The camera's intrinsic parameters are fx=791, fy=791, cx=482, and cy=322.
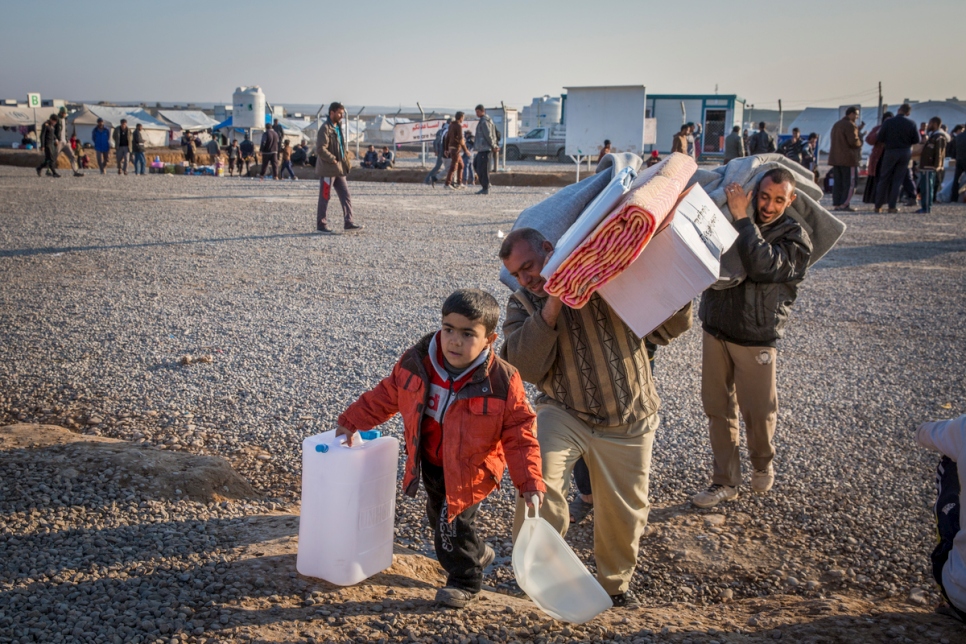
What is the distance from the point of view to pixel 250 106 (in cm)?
A: 5750

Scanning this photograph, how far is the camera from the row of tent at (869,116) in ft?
145

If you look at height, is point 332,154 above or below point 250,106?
below

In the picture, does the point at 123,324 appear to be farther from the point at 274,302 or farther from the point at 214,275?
the point at 214,275

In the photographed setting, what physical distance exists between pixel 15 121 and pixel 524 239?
7556 centimetres

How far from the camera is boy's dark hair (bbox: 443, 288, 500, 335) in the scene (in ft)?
8.87

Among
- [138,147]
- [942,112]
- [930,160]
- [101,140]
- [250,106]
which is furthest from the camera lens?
[250,106]

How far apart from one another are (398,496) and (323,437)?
1.27m

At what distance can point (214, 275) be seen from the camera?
9242mm

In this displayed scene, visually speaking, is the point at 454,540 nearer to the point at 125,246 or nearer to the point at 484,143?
the point at 125,246

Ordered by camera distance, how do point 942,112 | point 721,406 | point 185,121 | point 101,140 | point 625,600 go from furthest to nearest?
point 185,121 → point 942,112 → point 101,140 → point 721,406 → point 625,600

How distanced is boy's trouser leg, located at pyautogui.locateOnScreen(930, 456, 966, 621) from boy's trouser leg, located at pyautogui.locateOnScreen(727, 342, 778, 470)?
1029 millimetres

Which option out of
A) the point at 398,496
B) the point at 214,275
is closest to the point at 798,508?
the point at 398,496

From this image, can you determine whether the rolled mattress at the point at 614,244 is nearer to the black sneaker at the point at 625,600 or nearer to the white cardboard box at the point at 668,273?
the white cardboard box at the point at 668,273

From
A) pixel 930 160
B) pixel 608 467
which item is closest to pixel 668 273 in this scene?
pixel 608 467
